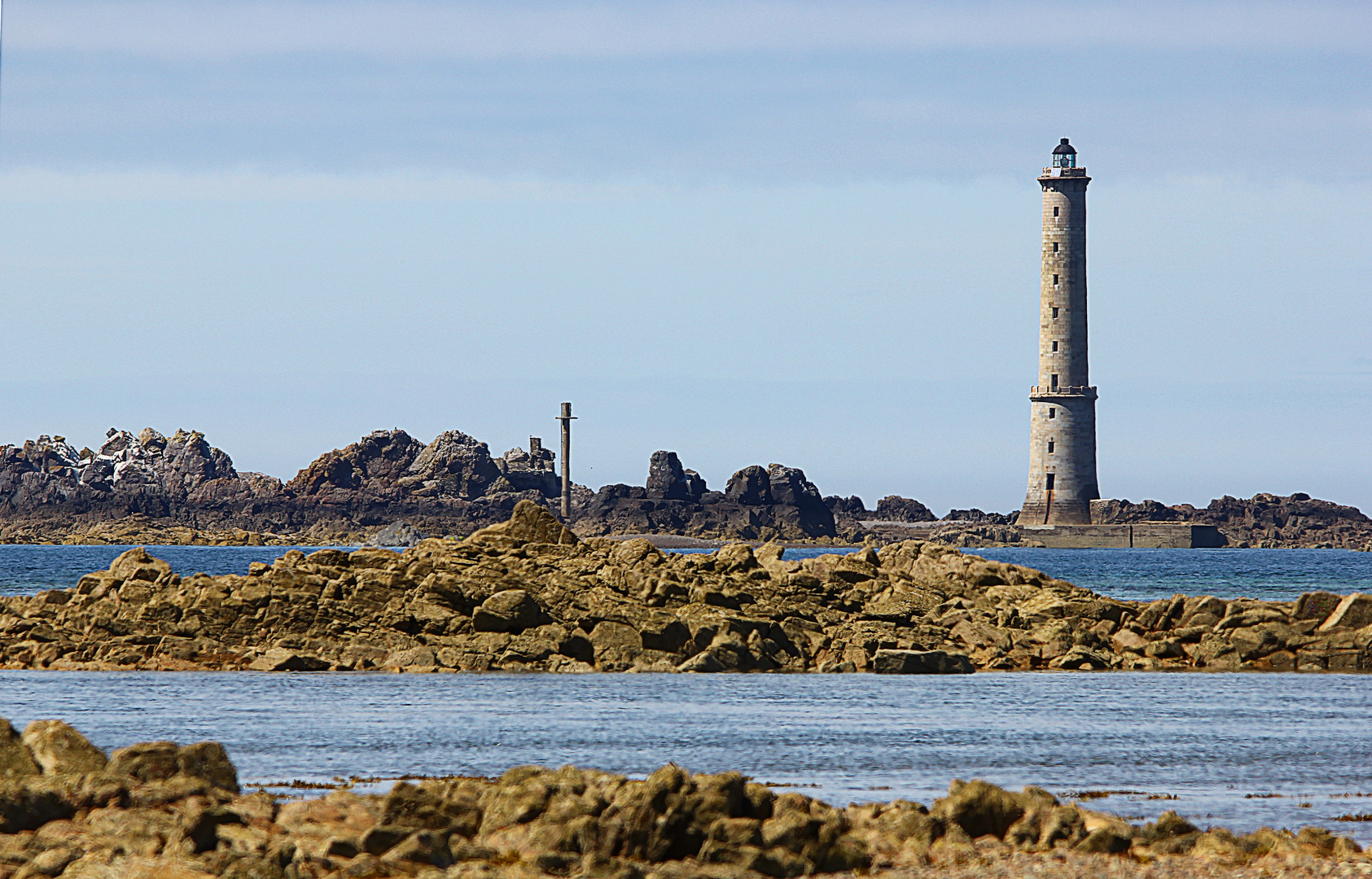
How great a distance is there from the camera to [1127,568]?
105 metres

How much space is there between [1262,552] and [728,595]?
12374cm

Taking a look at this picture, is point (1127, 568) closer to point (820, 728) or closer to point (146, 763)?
point (820, 728)

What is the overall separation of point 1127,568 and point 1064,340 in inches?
618

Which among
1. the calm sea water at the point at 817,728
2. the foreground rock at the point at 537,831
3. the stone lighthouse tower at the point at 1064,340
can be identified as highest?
the stone lighthouse tower at the point at 1064,340

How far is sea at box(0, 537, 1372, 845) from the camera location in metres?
19.0

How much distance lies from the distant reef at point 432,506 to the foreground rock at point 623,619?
90634 mm

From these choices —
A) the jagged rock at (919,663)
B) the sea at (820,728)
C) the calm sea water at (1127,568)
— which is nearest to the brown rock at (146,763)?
the sea at (820,728)

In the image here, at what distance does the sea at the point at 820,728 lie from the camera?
62.3ft

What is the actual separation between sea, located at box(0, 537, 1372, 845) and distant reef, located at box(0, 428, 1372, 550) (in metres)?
99.8

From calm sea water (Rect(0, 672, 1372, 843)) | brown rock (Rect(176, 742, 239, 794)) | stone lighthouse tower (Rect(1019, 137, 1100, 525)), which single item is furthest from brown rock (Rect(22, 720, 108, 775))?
stone lighthouse tower (Rect(1019, 137, 1100, 525))

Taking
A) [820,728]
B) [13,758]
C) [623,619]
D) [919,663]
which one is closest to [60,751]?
[13,758]

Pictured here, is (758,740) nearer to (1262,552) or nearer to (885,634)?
(885,634)

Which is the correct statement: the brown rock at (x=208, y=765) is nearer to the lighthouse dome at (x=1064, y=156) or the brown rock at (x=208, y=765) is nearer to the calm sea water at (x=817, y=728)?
the calm sea water at (x=817, y=728)

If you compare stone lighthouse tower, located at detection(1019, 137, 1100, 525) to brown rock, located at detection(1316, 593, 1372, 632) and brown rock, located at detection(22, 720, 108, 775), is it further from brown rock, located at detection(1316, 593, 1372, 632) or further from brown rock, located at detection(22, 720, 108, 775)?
brown rock, located at detection(22, 720, 108, 775)
